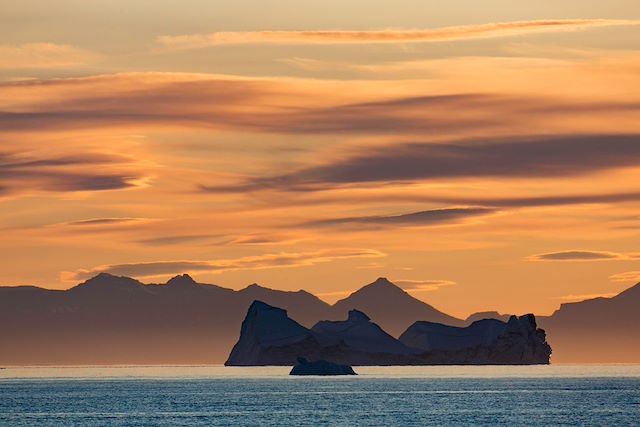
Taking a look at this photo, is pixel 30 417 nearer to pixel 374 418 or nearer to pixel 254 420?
pixel 254 420

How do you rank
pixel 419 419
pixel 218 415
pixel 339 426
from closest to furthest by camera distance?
pixel 339 426
pixel 419 419
pixel 218 415

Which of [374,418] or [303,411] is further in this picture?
[303,411]

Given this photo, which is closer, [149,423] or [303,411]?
[149,423]

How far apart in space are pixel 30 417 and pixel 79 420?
35.7 ft

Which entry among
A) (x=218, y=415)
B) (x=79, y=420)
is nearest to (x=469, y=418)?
(x=218, y=415)

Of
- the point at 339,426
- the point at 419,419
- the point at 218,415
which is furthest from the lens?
the point at 218,415

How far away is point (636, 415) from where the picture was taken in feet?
590

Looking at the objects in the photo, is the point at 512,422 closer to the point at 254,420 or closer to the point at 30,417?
the point at 254,420

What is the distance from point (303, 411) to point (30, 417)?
37.2m

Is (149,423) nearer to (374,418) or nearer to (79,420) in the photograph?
(79,420)

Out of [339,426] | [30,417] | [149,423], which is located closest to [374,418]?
[339,426]

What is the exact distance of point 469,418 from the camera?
177 m

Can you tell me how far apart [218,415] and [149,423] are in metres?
21.3

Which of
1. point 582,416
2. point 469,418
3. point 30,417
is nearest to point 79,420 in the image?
point 30,417
